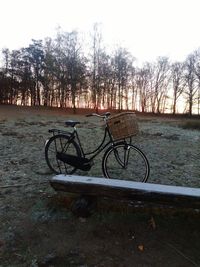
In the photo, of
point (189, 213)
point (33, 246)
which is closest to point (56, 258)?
point (33, 246)

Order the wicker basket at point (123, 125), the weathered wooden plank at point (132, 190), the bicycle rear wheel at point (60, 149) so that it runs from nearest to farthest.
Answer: the weathered wooden plank at point (132, 190) → the wicker basket at point (123, 125) → the bicycle rear wheel at point (60, 149)

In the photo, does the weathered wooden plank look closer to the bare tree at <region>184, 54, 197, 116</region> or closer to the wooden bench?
the wooden bench

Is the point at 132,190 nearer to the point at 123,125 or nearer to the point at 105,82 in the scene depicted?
the point at 123,125

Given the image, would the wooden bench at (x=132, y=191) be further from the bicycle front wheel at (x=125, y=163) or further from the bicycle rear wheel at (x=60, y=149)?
the bicycle rear wheel at (x=60, y=149)

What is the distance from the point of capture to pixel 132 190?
9.86 ft

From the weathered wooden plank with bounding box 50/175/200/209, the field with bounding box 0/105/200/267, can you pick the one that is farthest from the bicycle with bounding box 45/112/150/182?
the weathered wooden plank with bounding box 50/175/200/209

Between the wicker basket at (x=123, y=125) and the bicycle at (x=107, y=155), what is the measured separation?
0.12 feet

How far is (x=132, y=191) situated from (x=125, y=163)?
1546mm

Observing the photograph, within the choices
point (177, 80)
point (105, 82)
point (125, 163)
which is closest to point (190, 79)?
point (177, 80)

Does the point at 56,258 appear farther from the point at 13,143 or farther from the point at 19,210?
the point at 13,143

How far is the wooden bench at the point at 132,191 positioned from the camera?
2865 mm

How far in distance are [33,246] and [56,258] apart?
0.30 m

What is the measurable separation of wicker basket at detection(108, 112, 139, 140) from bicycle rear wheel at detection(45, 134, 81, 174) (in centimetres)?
71

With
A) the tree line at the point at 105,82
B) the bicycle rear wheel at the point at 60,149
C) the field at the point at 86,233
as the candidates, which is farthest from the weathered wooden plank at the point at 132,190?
the tree line at the point at 105,82
